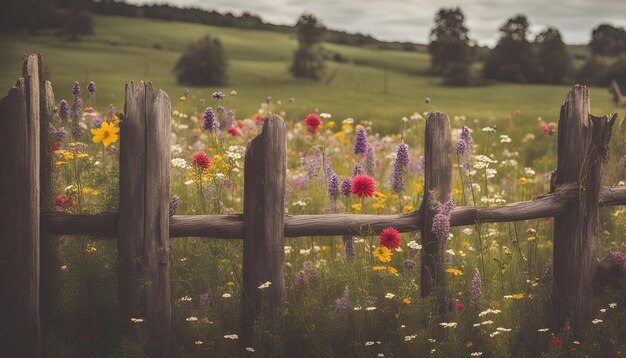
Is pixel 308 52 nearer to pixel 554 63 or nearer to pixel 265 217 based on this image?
pixel 554 63

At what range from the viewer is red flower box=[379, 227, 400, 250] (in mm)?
4671

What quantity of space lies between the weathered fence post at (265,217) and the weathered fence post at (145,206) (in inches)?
20.6

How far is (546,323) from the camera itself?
5.32 meters

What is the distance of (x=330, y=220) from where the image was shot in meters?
4.87

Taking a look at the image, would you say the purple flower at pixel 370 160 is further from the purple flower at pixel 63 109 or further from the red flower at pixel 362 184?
the purple flower at pixel 63 109

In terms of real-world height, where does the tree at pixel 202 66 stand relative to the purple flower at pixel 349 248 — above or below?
above

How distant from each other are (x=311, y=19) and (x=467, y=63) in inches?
563

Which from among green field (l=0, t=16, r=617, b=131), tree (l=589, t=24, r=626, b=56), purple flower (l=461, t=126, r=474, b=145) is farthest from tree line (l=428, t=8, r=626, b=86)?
purple flower (l=461, t=126, r=474, b=145)

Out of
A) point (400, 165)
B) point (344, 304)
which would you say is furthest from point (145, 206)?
point (400, 165)

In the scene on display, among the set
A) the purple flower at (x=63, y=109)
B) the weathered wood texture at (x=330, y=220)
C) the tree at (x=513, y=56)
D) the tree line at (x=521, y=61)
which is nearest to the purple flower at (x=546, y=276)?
the weathered wood texture at (x=330, y=220)

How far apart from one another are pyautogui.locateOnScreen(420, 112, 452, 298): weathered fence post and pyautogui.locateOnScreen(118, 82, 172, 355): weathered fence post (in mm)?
1718

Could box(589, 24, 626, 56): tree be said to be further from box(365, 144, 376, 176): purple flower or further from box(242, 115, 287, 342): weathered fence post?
box(242, 115, 287, 342): weathered fence post

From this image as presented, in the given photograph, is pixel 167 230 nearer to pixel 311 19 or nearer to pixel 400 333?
pixel 400 333

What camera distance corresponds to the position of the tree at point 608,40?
7788cm
